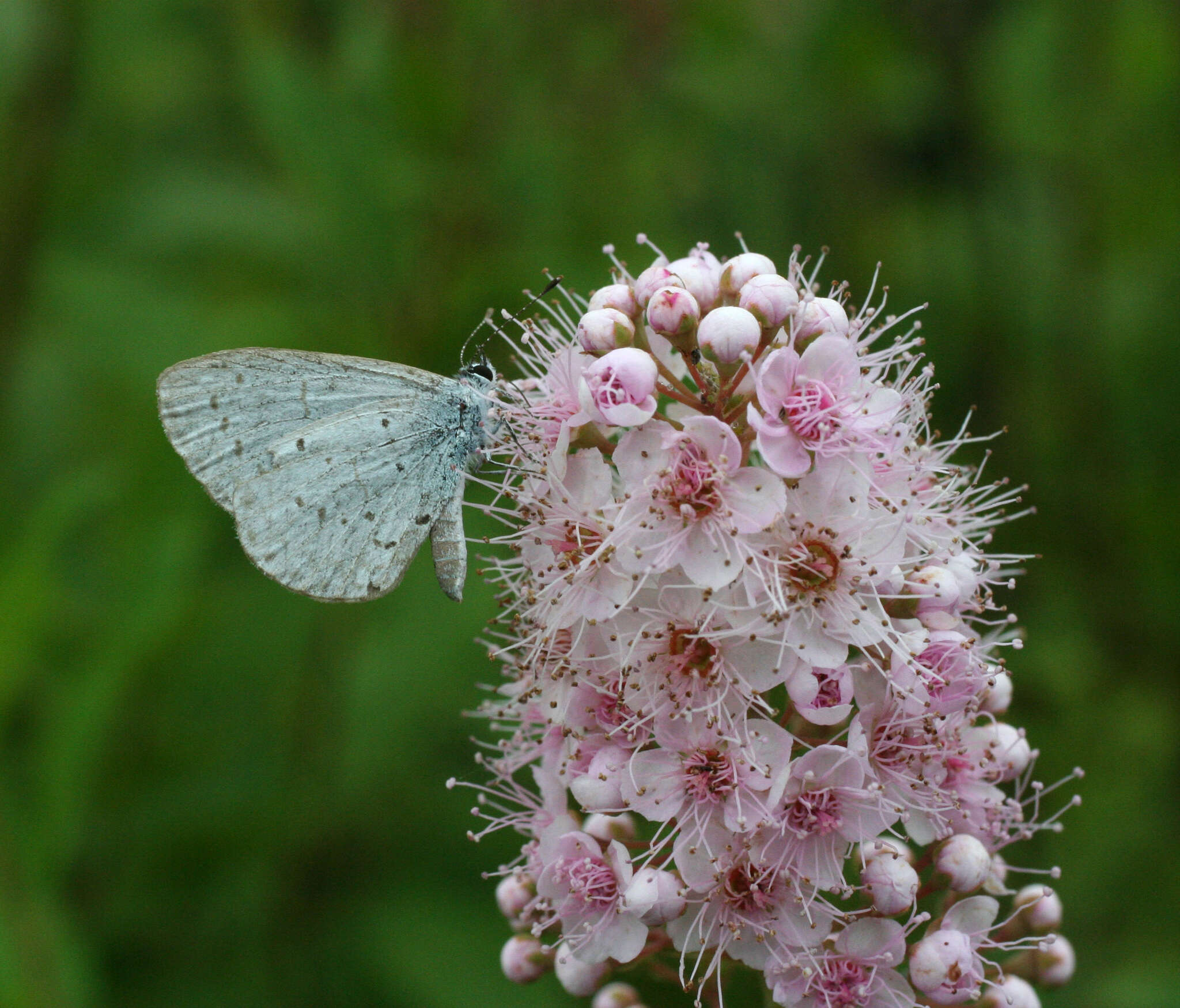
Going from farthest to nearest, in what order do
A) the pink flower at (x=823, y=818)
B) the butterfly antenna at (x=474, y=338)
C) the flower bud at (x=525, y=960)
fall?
the butterfly antenna at (x=474, y=338)
the flower bud at (x=525, y=960)
the pink flower at (x=823, y=818)

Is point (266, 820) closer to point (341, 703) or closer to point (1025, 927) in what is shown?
point (341, 703)

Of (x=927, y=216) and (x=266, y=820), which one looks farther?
(x=927, y=216)

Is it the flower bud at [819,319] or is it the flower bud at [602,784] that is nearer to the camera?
the flower bud at [602,784]

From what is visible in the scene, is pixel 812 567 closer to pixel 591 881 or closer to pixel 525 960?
pixel 591 881

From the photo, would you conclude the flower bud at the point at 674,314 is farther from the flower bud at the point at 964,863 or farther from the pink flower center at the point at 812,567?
the flower bud at the point at 964,863

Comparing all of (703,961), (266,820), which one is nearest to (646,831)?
(703,961)

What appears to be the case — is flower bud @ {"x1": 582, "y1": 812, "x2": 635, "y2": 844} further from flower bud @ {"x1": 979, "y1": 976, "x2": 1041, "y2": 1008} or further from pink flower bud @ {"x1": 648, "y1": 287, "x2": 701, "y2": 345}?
pink flower bud @ {"x1": 648, "y1": 287, "x2": 701, "y2": 345}

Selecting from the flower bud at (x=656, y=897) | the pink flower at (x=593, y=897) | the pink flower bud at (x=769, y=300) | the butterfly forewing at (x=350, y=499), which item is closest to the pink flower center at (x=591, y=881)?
the pink flower at (x=593, y=897)
